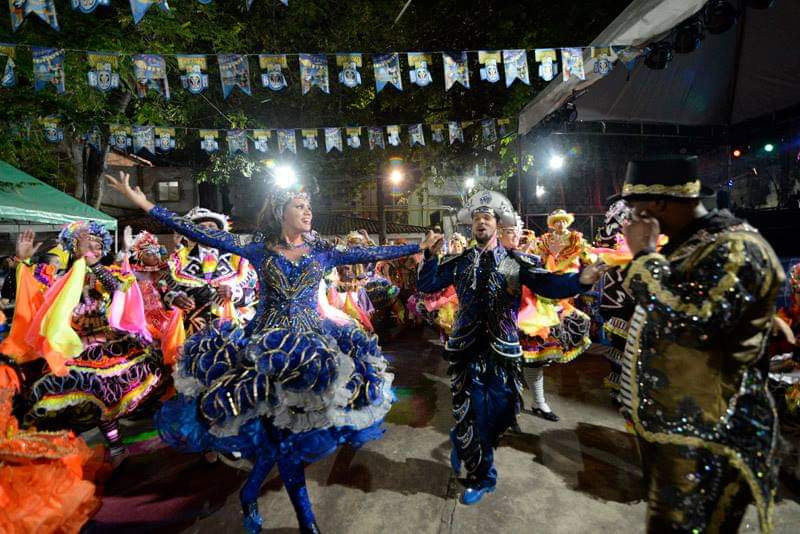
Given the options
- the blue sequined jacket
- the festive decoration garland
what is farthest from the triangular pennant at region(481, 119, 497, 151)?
the blue sequined jacket

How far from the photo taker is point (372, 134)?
13094mm

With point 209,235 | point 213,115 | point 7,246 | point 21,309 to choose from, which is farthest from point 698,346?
point 7,246

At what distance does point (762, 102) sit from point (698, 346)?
314 inches

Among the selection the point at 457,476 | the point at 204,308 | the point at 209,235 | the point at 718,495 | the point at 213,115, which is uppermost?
the point at 213,115

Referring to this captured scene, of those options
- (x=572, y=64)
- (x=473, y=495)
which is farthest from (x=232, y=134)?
(x=473, y=495)

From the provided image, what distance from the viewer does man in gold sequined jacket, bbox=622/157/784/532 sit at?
1.60 m

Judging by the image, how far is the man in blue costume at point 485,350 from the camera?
328cm

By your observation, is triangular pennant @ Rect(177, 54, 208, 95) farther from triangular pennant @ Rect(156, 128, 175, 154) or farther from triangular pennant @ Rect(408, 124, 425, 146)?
triangular pennant @ Rect(408, 124, 425, 146)

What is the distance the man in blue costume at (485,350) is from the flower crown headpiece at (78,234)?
12.0 feet

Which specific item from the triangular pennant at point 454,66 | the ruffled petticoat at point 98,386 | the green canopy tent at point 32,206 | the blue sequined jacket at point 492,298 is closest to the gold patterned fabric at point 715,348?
the blue sequined jacket at point 492,298

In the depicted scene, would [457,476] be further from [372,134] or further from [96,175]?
[96,175]

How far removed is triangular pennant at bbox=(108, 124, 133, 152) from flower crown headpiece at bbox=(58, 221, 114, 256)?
28.3 feet

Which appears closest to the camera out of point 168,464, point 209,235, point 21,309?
point 209,235

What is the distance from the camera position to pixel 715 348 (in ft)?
5.64
